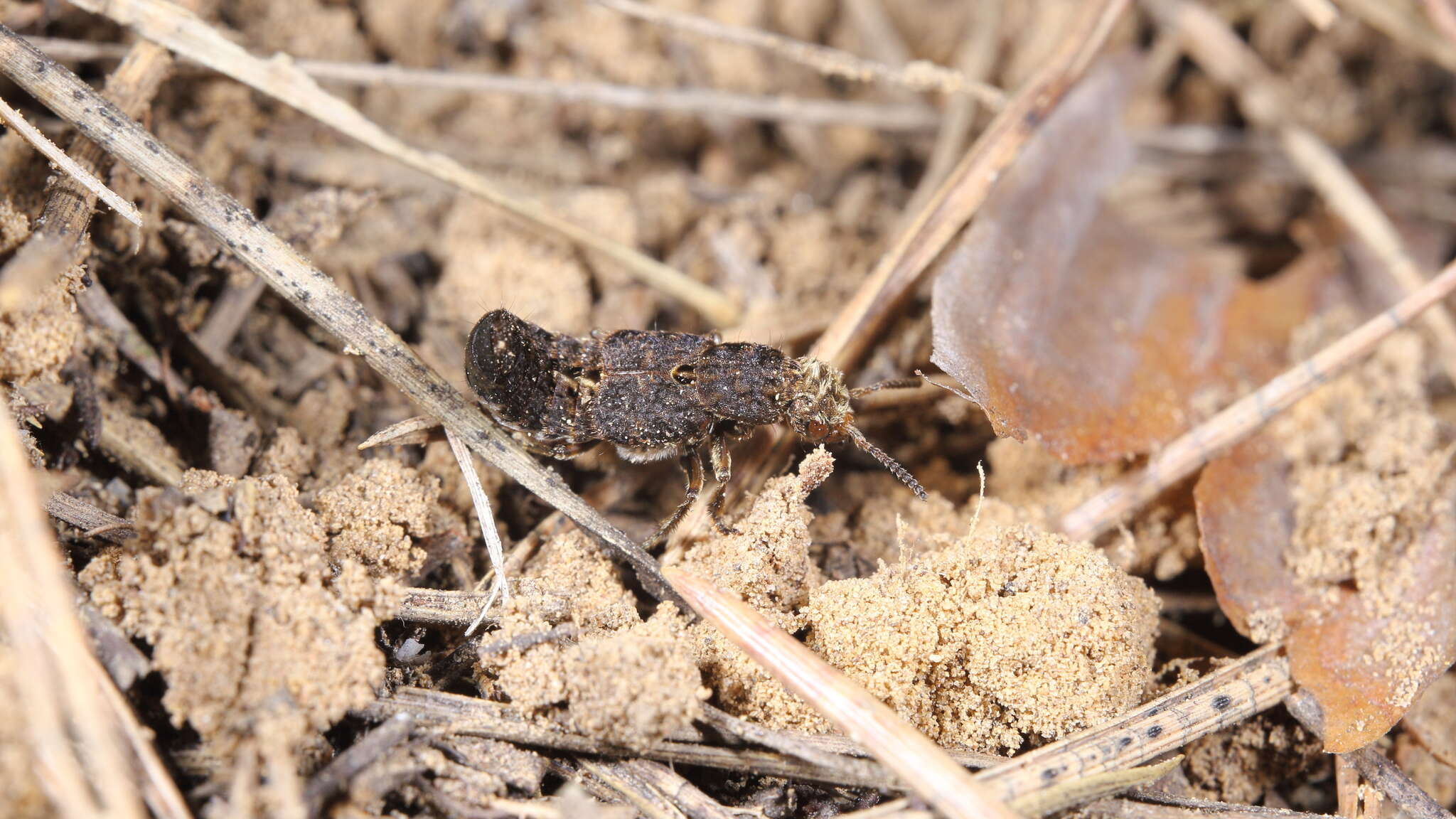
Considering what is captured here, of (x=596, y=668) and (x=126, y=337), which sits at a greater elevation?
(x=126, y=337)

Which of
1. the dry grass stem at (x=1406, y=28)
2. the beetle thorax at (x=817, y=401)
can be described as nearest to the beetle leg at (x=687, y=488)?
the beetle thorax at (x=817, y=401)

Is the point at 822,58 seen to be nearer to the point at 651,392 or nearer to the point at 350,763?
the point at 651,392

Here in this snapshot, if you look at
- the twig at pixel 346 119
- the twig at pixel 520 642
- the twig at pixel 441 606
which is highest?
the twig at pixel 346 119

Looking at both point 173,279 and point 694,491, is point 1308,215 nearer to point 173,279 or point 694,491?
point 694,491

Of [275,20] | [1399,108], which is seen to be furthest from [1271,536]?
[275,20]

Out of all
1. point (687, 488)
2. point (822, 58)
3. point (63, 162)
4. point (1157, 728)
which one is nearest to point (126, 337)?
point (63, 162)

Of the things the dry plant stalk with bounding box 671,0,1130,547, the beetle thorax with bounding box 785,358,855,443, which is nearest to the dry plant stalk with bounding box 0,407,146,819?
the dry plant stalk with bounding box 671,0,1130,547

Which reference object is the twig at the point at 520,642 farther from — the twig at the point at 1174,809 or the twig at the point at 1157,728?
the twig at the point at 1174,809
